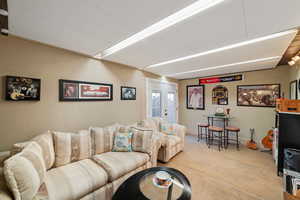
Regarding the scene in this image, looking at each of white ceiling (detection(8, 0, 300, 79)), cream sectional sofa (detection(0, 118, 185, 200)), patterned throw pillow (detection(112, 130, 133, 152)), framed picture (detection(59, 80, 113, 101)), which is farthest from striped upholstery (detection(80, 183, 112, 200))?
white ceiling (detection(8, 0, 300, 79))

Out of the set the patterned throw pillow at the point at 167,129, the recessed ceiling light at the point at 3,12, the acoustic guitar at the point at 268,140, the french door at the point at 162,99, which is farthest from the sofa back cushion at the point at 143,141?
the acoustic guitar at the point at 268,140

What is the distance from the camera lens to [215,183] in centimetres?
212

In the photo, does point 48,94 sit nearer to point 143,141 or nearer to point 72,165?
point 72,165

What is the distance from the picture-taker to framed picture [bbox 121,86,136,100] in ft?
10.6

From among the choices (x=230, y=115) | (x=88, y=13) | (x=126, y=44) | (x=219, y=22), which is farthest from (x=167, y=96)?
(x=88, y=13)

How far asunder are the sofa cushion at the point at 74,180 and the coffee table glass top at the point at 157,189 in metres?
0.59

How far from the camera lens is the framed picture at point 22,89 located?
5.67 feet

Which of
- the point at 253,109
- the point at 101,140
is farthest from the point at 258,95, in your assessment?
the point at 101,140

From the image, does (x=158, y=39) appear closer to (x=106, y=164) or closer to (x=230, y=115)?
(x=106, y=164)

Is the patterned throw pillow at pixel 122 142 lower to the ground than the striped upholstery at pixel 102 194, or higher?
higher

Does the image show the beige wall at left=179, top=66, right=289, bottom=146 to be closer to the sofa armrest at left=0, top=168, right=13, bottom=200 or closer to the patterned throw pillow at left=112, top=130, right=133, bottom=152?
the patterned throw pillow at left=112, top=130, right=133, bottom=152

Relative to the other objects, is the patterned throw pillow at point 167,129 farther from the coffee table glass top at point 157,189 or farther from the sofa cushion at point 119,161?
the coffee table glass top at point 157,189

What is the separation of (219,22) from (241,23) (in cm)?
28

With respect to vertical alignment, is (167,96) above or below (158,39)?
below
